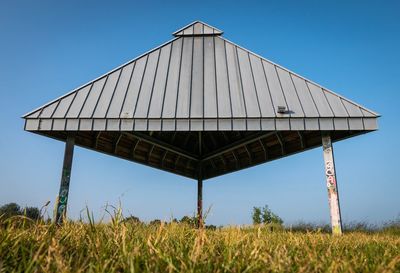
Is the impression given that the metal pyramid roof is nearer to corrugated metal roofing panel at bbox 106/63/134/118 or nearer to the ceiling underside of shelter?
corrugated metal roofing panel at bbox 106/63/134/118

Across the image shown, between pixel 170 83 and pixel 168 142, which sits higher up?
pixel 170 83

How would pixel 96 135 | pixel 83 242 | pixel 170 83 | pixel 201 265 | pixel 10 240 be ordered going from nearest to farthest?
1. pixel 201 265
2. pixel 10 240
3. pixel 83 242
4. pixel 170 83
5. pixel 96 135

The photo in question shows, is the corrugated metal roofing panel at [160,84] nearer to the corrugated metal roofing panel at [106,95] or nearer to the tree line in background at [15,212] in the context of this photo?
the corrugated metal roofing panel at [106,95]

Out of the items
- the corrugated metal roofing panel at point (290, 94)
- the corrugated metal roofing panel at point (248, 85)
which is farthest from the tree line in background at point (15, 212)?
the corrugated metal roofing panel at point (290, 94)

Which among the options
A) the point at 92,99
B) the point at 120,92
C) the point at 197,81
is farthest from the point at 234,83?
the point at 92,99

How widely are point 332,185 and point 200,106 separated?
4.63 meters

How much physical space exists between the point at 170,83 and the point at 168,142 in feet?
13.3

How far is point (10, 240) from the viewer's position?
2529mm

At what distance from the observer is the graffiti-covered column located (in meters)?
9.03

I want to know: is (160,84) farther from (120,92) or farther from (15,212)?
(15,212)

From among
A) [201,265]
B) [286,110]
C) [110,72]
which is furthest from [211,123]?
[201,265]

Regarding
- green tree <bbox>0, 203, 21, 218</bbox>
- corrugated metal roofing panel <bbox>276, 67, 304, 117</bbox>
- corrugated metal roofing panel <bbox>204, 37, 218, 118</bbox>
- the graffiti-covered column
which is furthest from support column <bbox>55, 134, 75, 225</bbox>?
the graffiti-covered column

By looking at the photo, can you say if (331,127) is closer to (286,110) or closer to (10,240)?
(286,110)

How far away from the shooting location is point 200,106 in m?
9.81
